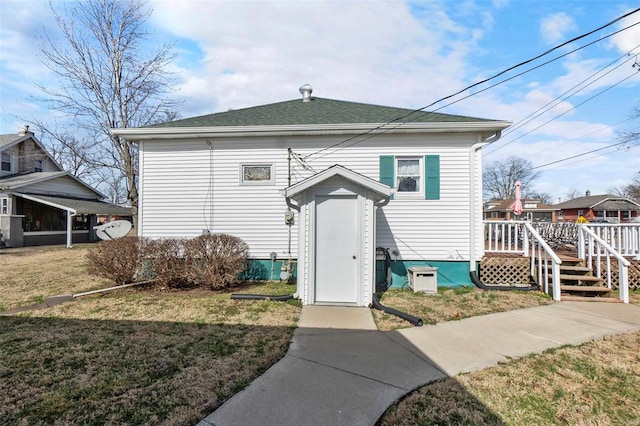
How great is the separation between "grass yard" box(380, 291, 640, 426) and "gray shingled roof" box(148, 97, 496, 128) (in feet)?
18.5

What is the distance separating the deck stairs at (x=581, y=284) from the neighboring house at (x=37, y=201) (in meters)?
22.6

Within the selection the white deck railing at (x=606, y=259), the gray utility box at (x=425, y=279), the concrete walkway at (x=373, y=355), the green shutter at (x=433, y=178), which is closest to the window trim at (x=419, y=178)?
the green shutter at (x=433, y=178)

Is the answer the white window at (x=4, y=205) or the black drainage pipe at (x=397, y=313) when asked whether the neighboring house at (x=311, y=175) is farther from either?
the white window at (x=4, y=205)

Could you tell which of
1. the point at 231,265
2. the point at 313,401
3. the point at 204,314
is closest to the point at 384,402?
the point at 313,401

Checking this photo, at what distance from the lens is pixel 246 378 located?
10.5ft

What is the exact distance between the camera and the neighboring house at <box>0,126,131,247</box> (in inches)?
701

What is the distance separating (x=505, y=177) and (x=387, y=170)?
56.8 metres

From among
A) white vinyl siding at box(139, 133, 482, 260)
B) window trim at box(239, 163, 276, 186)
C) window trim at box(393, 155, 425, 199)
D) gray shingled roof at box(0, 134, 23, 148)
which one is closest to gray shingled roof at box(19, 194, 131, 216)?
gray shingled roof at box(0, 134, 23, 148)

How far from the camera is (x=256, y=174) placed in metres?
8.29

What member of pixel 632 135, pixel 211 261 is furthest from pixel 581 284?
pixel 632 135

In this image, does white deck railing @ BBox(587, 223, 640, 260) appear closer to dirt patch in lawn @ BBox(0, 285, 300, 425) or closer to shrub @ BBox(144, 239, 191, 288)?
dirt patch in lawn @ BBox(0, 285, 300, 425)

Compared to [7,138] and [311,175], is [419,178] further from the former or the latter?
[7,138]

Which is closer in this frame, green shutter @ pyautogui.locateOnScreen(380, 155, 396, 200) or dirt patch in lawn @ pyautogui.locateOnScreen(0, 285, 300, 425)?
dirt patch in lawn @ pyautogui.locateOnScreen(0, 285, 300, 425)

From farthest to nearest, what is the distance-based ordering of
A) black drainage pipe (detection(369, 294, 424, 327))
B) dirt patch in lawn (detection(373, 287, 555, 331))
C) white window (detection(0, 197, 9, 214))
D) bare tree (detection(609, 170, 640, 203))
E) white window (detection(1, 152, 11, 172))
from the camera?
bare tree (detection(609, 170, 640, 203)) < white window (detection(1, 152, 11, 172)) < white window (detection(0, 197, 9, 214)) < dirt patch in lawn (detection(373, 287, 555, 331)) < black drainage pipe (detection(369, 294, 424, 327))
